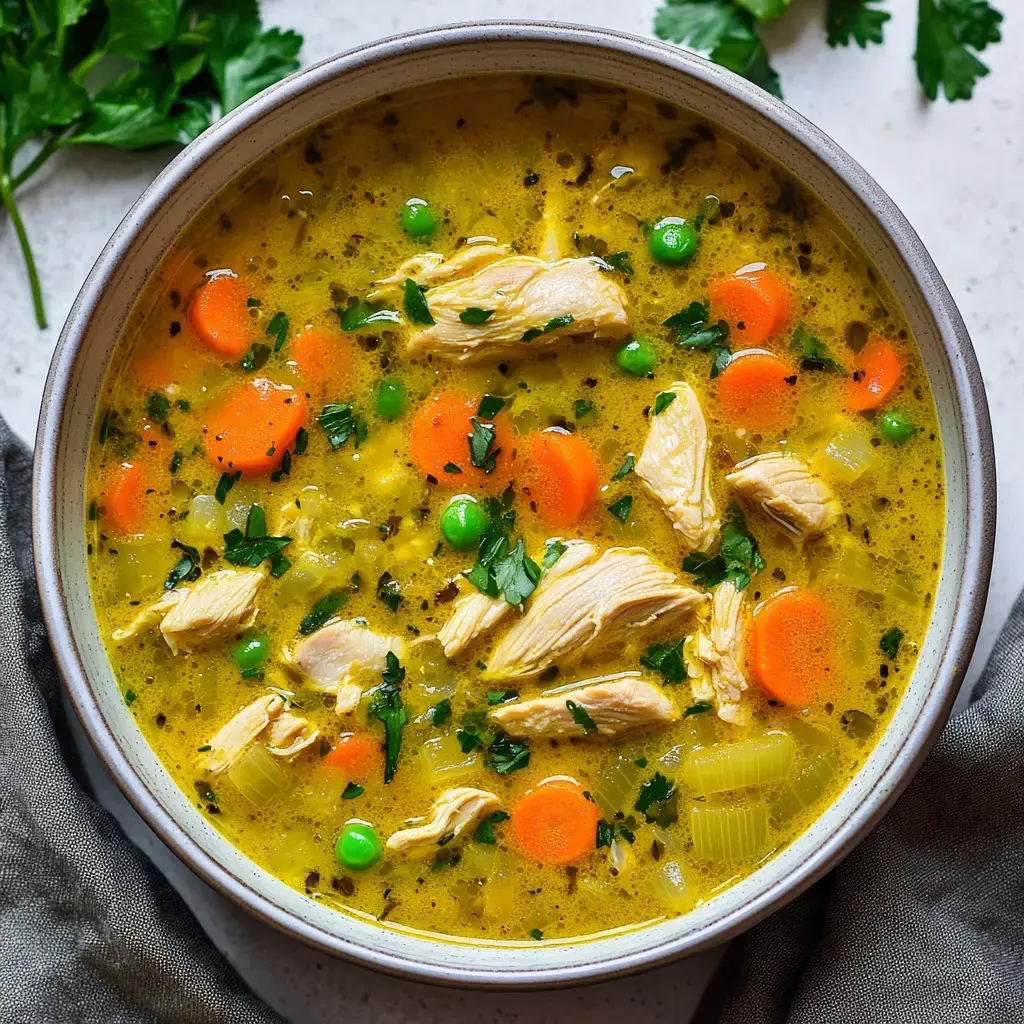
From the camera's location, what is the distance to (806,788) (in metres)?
2.69

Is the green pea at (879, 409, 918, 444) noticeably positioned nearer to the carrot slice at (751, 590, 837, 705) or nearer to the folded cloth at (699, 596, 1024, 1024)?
the carrot slice at (751, 590, 837, 705)

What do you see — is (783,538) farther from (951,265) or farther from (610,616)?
(951,265)

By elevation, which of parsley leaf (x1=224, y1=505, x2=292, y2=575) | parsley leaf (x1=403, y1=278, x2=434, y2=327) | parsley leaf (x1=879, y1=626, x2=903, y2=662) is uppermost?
parsley leaf (x1=403, y1=278, x2=434, y2=327)

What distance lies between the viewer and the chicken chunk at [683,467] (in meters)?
2.61

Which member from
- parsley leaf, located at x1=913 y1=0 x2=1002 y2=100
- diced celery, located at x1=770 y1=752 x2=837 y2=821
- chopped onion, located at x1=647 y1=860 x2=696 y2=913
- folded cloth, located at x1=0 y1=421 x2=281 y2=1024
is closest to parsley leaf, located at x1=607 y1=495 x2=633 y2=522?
diced celery, located at x1=770 y1=752 x2=837 y2=821

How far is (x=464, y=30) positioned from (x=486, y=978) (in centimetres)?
213

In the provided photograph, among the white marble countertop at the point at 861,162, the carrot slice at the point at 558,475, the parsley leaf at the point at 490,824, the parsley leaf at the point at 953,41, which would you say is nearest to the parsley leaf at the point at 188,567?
the white marble countertop at the point at 861,162

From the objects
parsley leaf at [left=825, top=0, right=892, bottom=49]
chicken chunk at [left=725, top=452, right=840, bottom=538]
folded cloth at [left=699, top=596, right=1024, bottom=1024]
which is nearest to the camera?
chicken chunk at [left=725, top=452, right=840, bottom=538]

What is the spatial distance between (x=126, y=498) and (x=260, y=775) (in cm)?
74

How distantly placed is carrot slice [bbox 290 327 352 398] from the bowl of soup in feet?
0.03

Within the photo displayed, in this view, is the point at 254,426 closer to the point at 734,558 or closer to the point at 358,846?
the point at 358,846

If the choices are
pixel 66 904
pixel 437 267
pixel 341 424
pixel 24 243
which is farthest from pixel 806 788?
pixel 24 243

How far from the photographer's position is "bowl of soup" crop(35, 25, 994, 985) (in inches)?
104

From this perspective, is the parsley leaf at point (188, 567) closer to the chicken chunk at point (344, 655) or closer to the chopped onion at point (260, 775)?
the chicken chunk at point (344, 655)
